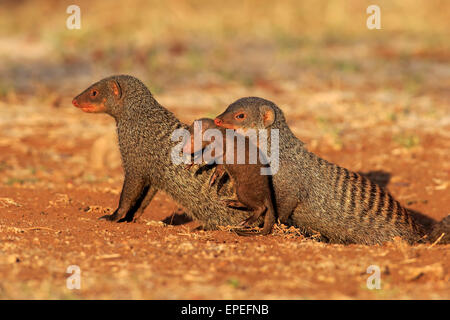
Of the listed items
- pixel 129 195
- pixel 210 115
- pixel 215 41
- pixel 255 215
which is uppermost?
pixel 215 41

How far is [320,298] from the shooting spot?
276cm

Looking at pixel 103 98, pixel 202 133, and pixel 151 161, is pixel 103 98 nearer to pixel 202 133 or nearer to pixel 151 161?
pixel 151 161

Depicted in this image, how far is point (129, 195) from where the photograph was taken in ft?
14.5

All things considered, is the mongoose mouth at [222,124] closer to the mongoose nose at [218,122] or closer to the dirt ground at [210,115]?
the mongoose nose at [218,122]

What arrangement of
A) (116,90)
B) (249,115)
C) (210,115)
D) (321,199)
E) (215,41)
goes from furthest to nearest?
(215,41) → (210,115) → (116,90) → (321,199) → (249,115)

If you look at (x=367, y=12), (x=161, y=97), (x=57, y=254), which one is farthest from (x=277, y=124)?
(x=367, y=12)

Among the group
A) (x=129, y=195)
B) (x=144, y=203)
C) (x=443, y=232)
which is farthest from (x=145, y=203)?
(x=443, y=232)

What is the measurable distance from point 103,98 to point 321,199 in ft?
5.64

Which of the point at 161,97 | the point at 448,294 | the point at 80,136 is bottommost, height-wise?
the point at 448,294

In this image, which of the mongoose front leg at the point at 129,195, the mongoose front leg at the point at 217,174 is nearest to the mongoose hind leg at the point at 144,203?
the mongoose front leg at the point at 129,195

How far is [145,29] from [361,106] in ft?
15.5

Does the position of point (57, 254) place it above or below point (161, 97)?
below

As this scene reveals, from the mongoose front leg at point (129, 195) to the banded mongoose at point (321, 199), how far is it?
31.4 inches

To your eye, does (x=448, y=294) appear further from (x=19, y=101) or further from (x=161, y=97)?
(x=19, y=101)
